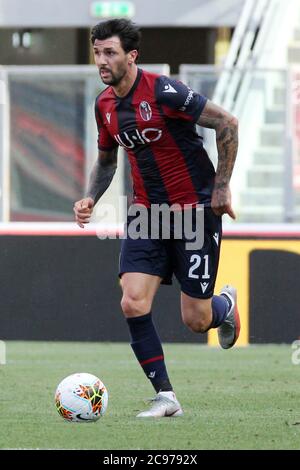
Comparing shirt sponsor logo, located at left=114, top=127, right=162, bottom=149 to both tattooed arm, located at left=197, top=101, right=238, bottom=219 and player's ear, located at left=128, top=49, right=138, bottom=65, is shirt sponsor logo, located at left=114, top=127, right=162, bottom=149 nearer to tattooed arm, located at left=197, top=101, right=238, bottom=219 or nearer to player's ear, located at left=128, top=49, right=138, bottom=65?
tattooed arm, located at left=197, top=101, right=238, bottom=219

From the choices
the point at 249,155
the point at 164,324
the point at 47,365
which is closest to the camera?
the point at 47,365

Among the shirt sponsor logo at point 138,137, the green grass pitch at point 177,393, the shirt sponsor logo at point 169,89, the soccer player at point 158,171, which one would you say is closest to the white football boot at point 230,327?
the green grass pitch at point 177,393

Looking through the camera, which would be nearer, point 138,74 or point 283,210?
point 138,74

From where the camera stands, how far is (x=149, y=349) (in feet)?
26.0

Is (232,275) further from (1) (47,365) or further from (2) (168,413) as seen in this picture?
(2) (168,413)

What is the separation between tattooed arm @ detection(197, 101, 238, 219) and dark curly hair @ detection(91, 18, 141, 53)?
0.56 meters

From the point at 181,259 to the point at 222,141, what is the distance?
745mm

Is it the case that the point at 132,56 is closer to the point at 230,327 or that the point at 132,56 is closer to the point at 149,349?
the point at 149,349

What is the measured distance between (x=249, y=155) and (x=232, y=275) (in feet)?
5.30

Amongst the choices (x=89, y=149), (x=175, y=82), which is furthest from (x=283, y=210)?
(x=175, y=82)

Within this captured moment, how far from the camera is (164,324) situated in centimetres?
1276

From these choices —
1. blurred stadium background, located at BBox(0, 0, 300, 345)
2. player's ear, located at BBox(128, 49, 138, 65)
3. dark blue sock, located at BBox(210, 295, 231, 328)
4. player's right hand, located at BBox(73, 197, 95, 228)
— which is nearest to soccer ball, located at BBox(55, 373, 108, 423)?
player's right hand, located at BBox(73, 197, 95, 228)

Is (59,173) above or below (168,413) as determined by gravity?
above

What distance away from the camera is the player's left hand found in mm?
7816
